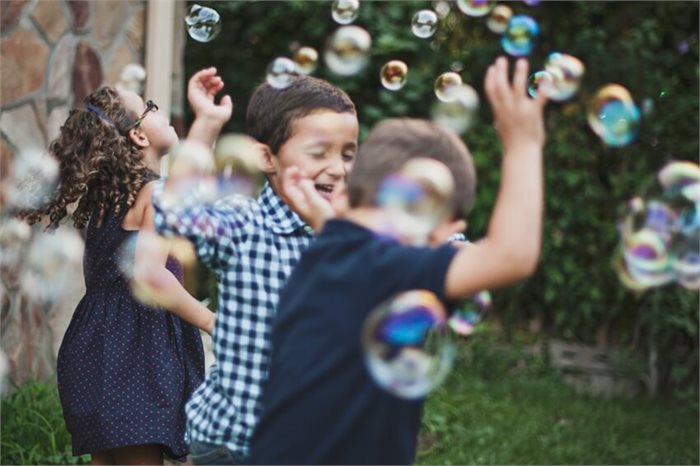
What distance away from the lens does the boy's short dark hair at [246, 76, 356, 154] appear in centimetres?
240

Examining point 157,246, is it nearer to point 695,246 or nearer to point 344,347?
point 344,347

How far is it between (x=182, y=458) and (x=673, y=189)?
1607mm

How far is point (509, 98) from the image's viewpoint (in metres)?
1.74

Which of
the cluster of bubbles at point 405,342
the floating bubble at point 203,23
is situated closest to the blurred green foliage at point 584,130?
the floating bubble at point 203,23

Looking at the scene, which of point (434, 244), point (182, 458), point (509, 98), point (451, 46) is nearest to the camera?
point (509, 98)

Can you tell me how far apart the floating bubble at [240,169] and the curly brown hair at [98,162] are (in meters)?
0.32

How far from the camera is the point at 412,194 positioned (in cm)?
186

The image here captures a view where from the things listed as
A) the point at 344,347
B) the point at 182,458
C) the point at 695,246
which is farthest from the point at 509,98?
the point at 182,458

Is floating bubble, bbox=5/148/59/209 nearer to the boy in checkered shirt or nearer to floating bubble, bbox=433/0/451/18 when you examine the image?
the boy in checkered shirt

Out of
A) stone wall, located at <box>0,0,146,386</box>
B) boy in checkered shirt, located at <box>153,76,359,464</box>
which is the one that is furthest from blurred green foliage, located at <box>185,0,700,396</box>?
boy in checkered shirt, located at <box>153,76,359,464</box>

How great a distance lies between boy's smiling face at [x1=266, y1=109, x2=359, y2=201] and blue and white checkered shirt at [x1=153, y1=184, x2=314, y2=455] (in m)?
0.21

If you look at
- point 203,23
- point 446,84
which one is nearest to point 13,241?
point 203,23

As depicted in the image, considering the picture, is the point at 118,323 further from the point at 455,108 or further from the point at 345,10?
the point at 345,10

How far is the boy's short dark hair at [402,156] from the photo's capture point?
1842 millimetres
